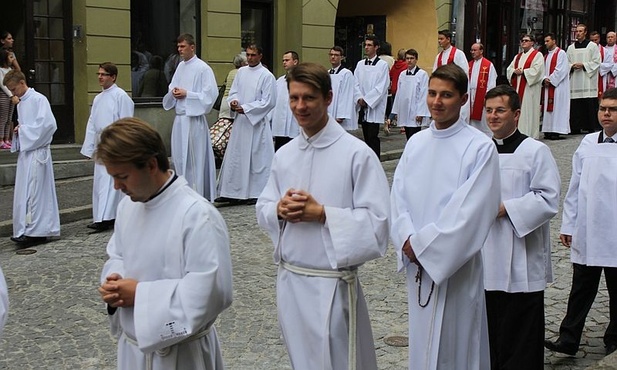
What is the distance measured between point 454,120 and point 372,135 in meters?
9.74

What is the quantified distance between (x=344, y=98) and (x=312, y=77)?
985 centimetres

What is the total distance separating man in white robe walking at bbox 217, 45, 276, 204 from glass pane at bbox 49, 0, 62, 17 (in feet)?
12.1

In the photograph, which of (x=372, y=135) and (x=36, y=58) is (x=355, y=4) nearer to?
(x=372, y=135)

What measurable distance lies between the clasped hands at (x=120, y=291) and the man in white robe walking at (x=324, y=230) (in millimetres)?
905

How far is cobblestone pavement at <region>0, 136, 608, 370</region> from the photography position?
5.41 m

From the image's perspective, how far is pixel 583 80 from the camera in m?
18.5

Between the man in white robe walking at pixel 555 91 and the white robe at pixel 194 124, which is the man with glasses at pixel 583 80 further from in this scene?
the white robe at pixel 194 124

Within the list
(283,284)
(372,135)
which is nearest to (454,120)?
(283,284)

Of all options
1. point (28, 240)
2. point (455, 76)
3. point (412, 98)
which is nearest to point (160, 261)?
point (455, 76)

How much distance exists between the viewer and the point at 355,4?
70.4 feet

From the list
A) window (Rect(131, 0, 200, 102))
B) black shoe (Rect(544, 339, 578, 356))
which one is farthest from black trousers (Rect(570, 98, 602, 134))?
black shoe (Rect(544, 339, 578, 356))

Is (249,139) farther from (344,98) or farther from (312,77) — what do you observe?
(312,77)

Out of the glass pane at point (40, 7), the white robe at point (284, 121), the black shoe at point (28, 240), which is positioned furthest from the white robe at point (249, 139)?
the glass pane at point (40, 7)

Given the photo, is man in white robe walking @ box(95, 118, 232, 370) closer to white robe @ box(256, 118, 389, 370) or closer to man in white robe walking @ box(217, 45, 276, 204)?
white robe @ box(256, 118, 389, 370)
